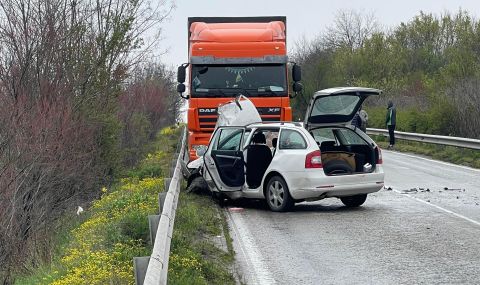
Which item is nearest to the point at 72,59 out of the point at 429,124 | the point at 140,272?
the point at 140,272

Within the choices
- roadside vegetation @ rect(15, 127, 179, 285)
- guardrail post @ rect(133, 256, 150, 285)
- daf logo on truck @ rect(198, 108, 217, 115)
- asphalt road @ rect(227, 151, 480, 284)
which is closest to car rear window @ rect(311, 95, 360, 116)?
asphalt road @ rect(227, 151, 480, 284)

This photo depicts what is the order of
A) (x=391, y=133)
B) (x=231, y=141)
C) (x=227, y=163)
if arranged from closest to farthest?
(x=227, y=163), (x=231, y=141), (x=391, y=133)

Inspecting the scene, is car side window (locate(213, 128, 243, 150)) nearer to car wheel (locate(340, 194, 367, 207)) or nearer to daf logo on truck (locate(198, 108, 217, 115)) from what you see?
car wheel (locate(340, 194, 367, 207))

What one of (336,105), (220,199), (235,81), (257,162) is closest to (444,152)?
(235,81)

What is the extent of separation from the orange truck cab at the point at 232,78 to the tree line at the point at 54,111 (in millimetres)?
2923

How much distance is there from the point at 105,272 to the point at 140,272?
1.99 metres

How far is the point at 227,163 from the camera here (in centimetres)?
1498

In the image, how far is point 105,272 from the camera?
7.97 metres

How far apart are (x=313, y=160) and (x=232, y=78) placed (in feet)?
20.5

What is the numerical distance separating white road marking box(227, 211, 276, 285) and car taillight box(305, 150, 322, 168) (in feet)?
4.75

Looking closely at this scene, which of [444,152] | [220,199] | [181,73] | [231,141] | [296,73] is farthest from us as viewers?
[444,152]

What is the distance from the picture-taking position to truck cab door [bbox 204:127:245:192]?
14.9 meters

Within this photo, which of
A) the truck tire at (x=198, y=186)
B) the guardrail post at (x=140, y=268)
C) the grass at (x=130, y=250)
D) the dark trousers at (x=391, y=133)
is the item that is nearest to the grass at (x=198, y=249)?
the grass at (x=130, y=250)

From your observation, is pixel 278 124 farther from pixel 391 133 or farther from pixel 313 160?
pixel 391 133
